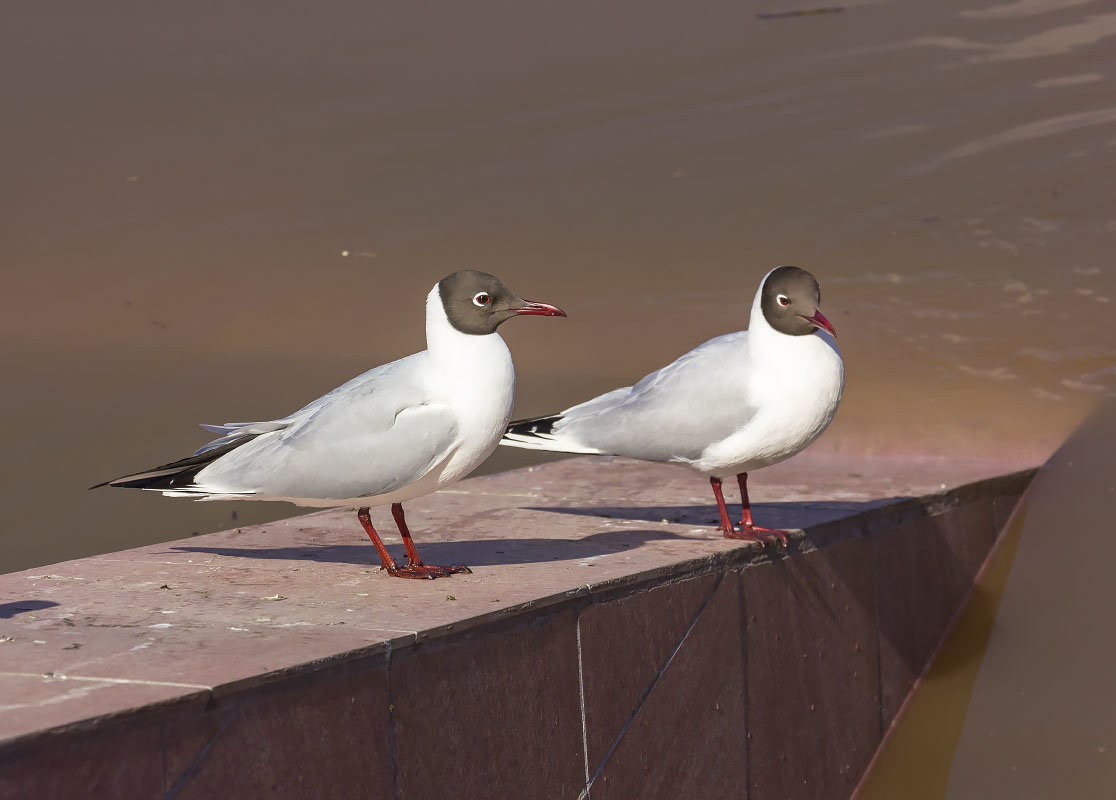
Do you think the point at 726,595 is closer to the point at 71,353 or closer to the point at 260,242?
the point at 71,353

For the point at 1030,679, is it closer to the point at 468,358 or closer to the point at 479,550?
the point at 479,550

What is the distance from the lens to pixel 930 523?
661cm

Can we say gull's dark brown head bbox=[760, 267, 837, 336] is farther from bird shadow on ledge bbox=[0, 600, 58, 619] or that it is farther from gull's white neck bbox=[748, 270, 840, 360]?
bird shadow on ledge bbox=[0, 600, 58, 619]

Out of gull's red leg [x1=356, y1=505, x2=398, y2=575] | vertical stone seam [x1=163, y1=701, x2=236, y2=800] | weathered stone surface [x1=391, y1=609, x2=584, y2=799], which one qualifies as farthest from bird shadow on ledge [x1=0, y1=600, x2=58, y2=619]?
weathered stone surface [x1=391, y1=609, x2=584, y2=799]

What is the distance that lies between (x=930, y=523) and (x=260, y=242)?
27.7 feet

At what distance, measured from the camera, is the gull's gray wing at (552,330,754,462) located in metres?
5.42

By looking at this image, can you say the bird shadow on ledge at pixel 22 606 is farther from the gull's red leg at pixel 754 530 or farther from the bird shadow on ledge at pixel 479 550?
the gull's red leg at pixel 754 530

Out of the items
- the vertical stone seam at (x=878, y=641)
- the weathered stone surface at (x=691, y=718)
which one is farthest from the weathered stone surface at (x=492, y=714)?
the vertical stone seam at (x=878, y=641)

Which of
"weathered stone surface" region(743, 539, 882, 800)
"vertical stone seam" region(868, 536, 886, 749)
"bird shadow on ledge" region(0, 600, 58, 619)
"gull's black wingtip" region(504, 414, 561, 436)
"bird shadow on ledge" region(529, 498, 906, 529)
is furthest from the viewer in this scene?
"vertical stone seam" region(868, 536, 886, 749)

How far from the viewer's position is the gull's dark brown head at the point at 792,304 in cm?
536

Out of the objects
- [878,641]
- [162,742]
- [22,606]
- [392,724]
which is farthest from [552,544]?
[162,742]

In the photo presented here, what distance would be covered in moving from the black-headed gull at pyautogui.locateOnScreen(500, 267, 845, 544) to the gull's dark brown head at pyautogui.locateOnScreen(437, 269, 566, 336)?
2.71ft

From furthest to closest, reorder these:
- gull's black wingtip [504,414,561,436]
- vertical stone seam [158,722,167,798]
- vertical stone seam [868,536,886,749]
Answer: vertical stone seam [868,536,886,749] < gull's black wingtip [504,414,561,436] < vertical stone seam [158,722,167,798]

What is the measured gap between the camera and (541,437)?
19.0 feet
